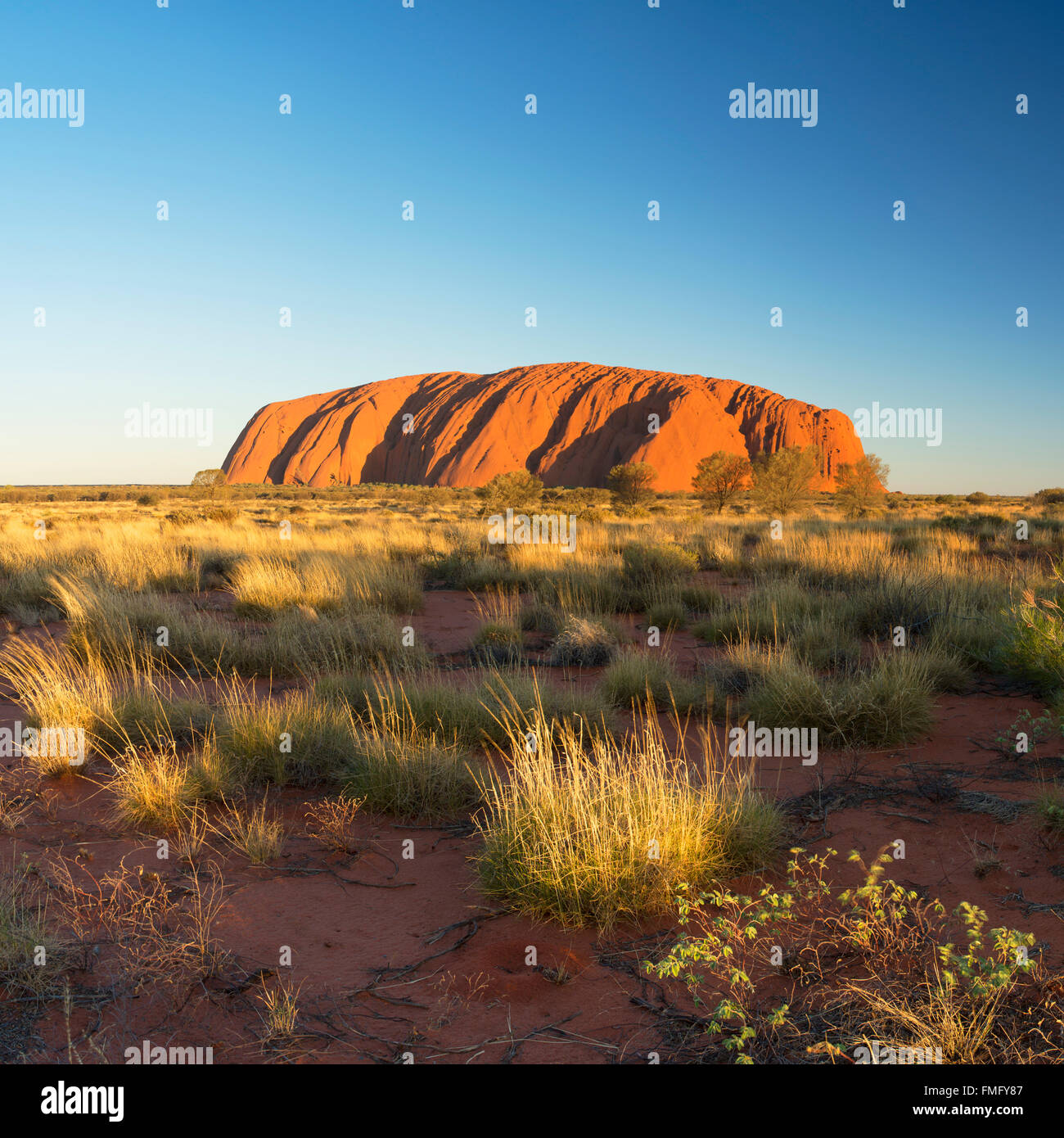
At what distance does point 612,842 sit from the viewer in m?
2.97

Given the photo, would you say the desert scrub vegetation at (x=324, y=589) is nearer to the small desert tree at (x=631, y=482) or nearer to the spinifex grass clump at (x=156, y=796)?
the spinifex grass clump at (x=156, y=796)

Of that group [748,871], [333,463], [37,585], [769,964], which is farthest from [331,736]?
[333,463]

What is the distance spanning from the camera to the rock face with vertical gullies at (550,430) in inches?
3482

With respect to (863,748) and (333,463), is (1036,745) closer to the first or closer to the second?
(863,748)

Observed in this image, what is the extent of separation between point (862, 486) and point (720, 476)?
22.1 ft

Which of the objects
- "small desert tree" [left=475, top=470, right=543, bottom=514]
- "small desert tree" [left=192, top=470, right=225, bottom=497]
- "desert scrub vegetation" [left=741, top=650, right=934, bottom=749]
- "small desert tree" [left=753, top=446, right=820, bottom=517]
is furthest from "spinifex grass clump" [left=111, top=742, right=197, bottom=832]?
"small desert tree" [left=192, top=470, right=225, bottom=497]

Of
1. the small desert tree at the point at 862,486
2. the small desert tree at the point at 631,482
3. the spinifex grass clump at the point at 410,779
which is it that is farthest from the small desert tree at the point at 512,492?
the spinifex grass clump at the point at 410,779

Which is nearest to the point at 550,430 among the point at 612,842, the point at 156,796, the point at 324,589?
the point at 324,589

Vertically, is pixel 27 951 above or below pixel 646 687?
below

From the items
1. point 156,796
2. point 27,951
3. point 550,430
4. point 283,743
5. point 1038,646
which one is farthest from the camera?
point 550,430

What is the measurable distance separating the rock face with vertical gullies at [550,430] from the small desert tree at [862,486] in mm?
41007

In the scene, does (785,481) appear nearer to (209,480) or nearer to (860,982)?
(860,982)

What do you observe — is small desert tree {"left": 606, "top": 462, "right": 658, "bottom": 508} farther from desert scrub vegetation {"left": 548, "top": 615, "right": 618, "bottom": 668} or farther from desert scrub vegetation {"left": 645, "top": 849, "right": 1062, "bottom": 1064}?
desert scrub vegetation {"left": 645, "top": 849, "right": 1062, "bottom": 1064}

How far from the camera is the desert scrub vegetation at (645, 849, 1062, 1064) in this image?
1.98m
